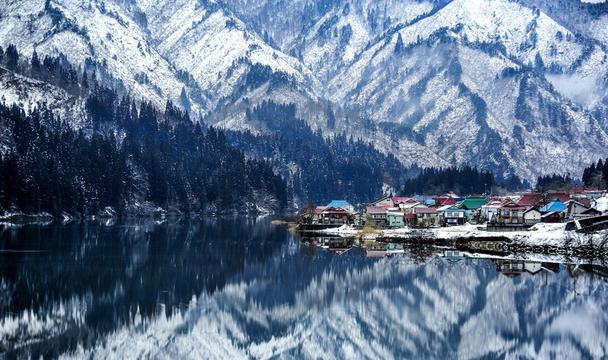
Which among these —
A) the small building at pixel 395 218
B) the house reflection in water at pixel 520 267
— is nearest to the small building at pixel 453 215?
the small building at pixel 395 218

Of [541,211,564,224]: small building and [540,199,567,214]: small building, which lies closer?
[541,211,564,224]: small building

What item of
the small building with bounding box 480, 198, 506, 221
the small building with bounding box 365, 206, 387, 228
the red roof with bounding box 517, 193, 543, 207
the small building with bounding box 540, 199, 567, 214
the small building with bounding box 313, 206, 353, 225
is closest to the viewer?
the small building with bounding box 540, 199, 567, 214

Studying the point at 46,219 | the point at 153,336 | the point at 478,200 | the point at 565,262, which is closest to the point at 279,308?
the point at 153,336

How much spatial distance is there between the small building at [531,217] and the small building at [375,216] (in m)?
34.1

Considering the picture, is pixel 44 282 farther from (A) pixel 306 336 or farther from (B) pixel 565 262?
(B) pixel 565 262

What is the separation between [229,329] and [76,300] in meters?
15.0

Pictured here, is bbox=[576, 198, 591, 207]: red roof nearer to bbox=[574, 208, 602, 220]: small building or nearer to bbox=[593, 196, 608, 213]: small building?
bbox=[593, 196, 608, 213]: small building

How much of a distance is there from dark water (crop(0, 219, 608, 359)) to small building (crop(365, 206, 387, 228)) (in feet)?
177

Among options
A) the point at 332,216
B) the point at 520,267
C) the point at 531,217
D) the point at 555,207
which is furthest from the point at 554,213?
the point at 332,216

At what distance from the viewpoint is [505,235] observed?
382 feet

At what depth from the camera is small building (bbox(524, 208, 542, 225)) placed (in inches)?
5204

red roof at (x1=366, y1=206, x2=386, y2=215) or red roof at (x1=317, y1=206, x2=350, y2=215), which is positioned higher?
red roof at (x1=317, y1=206, x2=350, y2=215)

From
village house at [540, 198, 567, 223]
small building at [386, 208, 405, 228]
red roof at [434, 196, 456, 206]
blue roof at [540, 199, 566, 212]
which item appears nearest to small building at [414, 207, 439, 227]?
small building at [386, 208, 405, 228]

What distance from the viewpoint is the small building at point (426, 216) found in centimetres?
15329
